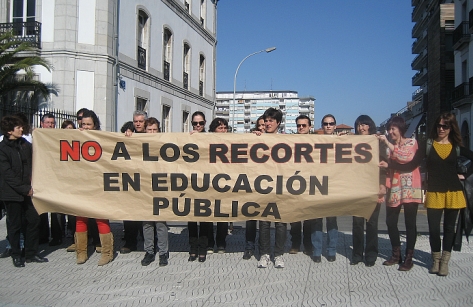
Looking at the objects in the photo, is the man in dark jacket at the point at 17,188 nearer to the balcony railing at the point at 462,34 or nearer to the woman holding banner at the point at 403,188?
the woman holding banner at the point at 403,188

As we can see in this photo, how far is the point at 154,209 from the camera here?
254 inches

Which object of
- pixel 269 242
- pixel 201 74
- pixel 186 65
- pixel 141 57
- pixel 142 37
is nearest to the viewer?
pixel 269 242

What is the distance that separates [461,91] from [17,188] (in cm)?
2963

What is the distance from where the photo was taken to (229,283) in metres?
5.53

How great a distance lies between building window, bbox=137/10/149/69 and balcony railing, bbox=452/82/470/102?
19279 mm

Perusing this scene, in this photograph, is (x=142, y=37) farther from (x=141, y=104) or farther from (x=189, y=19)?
(x=189, y=19)

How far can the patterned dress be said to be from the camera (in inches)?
234

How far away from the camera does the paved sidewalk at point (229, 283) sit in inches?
194

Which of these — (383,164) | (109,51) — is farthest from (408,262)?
(109,51)

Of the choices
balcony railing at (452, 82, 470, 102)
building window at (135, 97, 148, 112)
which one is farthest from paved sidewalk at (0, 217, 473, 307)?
balcony railing at (452, 82, 470, 102)

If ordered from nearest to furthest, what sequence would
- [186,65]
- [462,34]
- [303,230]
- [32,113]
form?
[303,230] < [32,113] < [186,65] < [462,34]

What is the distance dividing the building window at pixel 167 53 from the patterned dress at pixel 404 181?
19793mm

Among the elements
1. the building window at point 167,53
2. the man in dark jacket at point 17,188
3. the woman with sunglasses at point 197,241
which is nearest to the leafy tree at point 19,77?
the building window at point 167,53

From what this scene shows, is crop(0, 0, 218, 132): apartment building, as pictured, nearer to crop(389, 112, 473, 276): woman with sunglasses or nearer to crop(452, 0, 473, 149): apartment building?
crop(389, 112, 473, 276): woman with sunglasses
